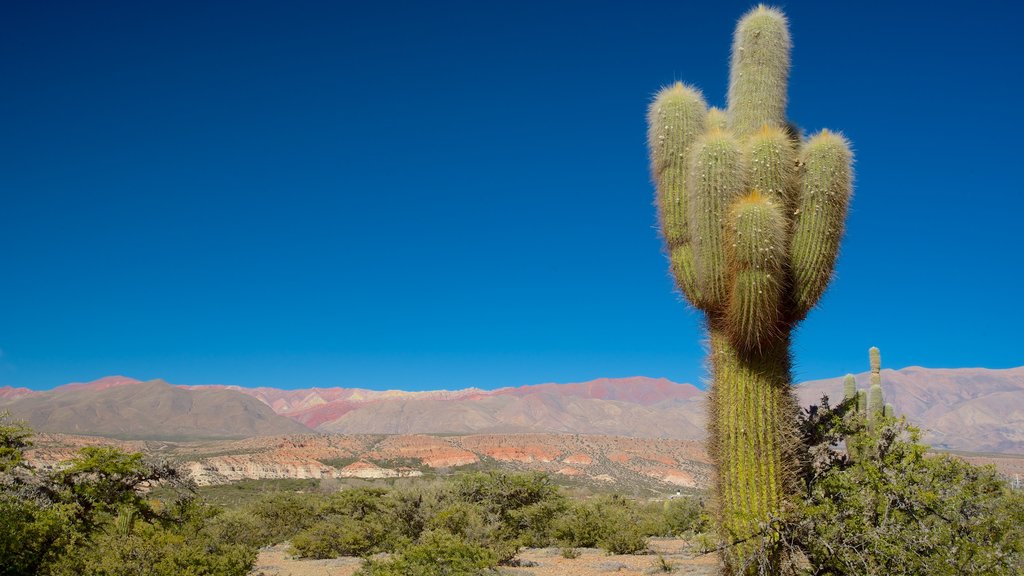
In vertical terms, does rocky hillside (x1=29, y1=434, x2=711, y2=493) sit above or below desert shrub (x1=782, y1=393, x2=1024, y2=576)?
below

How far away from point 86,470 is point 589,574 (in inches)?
386

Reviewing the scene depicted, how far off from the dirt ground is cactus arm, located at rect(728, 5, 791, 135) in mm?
9241

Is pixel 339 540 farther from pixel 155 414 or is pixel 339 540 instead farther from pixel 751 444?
pixel 155 414

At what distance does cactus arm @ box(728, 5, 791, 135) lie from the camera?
6652 millimetres

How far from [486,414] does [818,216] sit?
139m

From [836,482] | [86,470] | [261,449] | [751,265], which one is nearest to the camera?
[751,265]

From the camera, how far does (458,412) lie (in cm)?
13800

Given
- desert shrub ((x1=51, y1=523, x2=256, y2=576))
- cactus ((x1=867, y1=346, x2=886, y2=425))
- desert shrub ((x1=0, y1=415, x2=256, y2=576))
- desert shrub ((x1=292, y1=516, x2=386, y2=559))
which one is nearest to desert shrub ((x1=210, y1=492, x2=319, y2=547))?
desert shrub ((x1=292, y1=516, x2=386, y2=559))

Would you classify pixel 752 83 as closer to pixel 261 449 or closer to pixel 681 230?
pixel 681 230

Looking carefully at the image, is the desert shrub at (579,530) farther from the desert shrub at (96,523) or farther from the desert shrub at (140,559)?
the desert shrub at (140,559)

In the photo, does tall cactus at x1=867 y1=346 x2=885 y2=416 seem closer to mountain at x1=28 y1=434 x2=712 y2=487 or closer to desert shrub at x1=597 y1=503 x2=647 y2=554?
desert shrub at x1=597 y1=503 x2=647 y2=554

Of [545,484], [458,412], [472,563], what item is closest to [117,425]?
[458,412]

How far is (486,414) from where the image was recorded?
465ft

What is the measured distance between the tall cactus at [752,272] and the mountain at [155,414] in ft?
360
